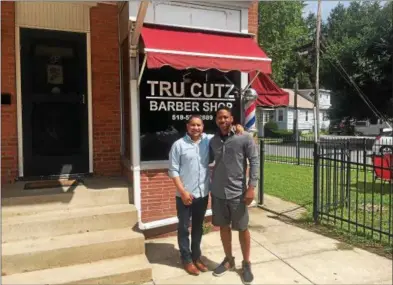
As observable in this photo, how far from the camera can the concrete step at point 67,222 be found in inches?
169

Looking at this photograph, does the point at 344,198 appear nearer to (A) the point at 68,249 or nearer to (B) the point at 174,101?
(B) the point at 174,101

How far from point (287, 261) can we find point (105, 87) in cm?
373

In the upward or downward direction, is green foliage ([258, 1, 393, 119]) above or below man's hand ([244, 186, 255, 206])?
above

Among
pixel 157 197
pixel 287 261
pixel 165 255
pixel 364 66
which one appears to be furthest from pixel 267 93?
pixel 364 66

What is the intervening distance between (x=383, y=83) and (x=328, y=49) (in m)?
6.16

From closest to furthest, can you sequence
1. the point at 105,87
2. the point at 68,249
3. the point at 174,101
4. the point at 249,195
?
the point at 249,195 < the point at 68,249 < the point at 174,101 < the point at 105,87

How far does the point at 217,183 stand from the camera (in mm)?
4023

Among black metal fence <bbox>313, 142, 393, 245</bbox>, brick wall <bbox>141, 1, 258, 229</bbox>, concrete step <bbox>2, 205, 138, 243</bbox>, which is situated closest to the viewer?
concrete step <bbox>2, 205, 138, 243</bbox>

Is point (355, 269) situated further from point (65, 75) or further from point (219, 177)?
point (65, 75)

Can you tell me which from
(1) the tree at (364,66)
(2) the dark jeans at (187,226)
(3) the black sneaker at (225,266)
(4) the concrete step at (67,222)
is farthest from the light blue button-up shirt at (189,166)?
(1) the tree at (364,66)

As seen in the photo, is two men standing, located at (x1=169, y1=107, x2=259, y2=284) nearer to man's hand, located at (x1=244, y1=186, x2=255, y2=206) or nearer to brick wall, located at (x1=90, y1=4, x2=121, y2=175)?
Answer: man's hand, located at (x1=244, y1=186, x2=255, y2=206)

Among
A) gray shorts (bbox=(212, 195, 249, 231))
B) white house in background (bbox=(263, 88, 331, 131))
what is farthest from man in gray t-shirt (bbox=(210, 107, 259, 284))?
white house in background (bbox=(263, 88, 331, 131))

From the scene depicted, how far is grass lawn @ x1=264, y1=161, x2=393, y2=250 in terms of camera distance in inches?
209

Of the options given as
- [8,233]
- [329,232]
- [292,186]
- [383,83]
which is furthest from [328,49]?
[8,233]
